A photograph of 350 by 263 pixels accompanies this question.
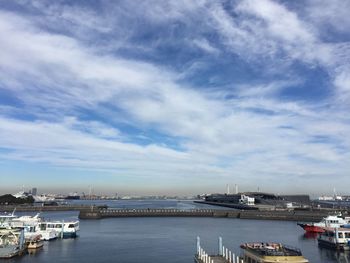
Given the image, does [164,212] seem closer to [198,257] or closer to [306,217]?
[306,217]

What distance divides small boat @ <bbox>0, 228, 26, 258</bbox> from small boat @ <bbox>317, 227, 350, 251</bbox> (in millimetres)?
46797

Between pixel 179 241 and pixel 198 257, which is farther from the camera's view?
pixel 179 241

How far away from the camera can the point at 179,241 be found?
6556cm

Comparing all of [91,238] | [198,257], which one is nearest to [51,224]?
[91,238]

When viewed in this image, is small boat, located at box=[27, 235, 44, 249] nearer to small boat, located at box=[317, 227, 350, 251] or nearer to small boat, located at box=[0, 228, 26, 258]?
small boat, located at box=[0, 228, 26, 258]

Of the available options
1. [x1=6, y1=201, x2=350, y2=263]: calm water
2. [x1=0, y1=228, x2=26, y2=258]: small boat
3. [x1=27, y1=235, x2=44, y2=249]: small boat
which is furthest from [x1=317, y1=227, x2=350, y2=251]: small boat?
[x1=0, y1=228, x2=26, y2=258]: small boat

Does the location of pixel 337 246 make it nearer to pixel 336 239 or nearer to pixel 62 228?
pixel 336 239

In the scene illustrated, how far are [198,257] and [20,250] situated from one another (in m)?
27.7

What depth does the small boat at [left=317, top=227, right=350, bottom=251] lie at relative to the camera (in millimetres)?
55625

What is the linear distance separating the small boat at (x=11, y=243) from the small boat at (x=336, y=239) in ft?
154

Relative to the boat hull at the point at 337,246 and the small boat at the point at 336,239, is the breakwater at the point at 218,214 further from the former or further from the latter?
the boat hull at the point at 337,246

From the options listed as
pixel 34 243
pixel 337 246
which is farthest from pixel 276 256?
pixel 34 243

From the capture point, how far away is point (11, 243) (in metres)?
51.3

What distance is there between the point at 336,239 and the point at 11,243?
48.0 m
